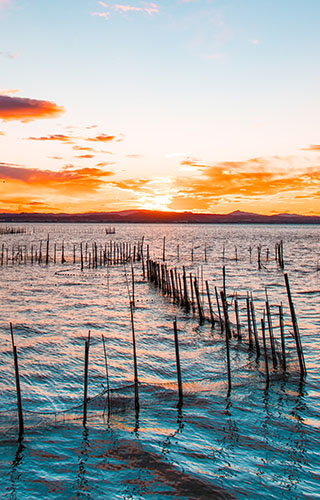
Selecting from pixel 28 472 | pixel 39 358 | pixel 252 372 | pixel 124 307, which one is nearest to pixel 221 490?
pixel 28 472

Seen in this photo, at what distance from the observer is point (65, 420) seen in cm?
819

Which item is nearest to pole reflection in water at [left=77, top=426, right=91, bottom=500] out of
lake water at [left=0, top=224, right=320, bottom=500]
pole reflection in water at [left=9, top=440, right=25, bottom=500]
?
lake water at [left=0, top=224, right=320, bottom=500]

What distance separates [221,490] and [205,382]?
3.95 metres

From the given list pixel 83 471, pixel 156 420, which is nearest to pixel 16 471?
pixel 83 471

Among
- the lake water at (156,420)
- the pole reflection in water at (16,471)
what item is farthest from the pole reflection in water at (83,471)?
the pole reflection in water at (16,471)

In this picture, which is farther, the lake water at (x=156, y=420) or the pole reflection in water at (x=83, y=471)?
the lake water at (x=156, y=420)

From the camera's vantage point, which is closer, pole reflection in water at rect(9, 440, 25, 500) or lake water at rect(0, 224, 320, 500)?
pole reflection in water at rect(9, 440, 25, 500)

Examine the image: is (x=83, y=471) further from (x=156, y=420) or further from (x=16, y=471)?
(x=156, y=420)

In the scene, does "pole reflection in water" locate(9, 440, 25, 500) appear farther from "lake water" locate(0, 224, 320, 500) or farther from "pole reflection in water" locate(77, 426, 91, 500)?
"pole reflection in water" locate(77, 426, 91, 500)

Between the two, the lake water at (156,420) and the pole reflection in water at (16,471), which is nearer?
the pole reflection in water at (16,471)

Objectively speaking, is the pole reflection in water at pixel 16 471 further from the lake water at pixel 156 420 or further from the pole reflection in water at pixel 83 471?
the pole reflection in water at pixel 83 471

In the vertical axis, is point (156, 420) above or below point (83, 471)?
above

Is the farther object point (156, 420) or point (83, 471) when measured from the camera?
point (156, 420)

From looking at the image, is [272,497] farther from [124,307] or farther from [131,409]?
[124,307]
